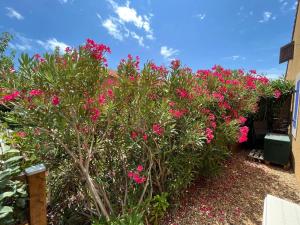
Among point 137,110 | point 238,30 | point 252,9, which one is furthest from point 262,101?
point 137,110

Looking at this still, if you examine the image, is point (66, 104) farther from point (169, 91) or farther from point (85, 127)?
point (169, 91)

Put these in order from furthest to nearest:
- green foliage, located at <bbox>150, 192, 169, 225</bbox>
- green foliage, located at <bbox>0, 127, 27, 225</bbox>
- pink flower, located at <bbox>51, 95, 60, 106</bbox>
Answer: green foliage, located at <bbox>150, 192, 169, 225</bbox>
pink flower, located at <bbox>51, 95, 60, 106</bbox>
green foliage, located at <bbox>0, 127, 27, 225</bbox>

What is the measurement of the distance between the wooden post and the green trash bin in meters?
6.73

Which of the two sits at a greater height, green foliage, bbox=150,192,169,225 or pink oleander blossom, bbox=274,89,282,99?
pink oleander blossom, bbox=274,89,282,99

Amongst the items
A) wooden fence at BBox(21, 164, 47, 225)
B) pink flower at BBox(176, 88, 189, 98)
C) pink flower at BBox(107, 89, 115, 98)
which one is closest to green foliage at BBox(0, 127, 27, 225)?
wooden fence at BBox(21, 164, 47, 225)

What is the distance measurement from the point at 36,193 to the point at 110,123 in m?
1.41

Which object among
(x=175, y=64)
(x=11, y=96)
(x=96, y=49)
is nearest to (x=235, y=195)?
(x=175, y=64)

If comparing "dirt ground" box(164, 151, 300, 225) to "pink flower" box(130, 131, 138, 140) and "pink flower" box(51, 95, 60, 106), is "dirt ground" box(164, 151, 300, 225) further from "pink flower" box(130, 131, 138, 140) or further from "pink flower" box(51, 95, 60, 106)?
"pink flower" box(51, 95, 60, 106)

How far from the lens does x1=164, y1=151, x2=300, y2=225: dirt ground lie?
3816 millimetres

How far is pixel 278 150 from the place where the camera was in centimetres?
647

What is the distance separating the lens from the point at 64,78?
2.31 m

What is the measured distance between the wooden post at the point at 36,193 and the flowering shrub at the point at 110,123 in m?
0.53

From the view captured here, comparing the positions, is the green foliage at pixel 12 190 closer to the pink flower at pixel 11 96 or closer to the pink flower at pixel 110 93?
the pink flower at pixel 11 96

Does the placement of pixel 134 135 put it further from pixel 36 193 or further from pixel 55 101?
Answer: pixel 36 193
